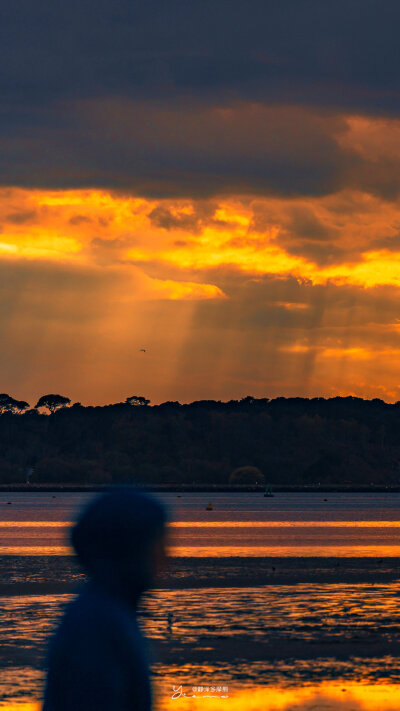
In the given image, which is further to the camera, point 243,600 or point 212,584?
point 212,584

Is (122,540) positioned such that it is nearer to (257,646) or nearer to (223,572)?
(257,646)

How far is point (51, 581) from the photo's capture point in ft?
160

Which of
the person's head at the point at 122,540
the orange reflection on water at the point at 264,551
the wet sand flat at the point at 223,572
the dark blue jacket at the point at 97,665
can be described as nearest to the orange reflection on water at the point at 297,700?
the person's head at the point at 122,540

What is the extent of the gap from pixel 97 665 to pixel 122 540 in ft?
1.86

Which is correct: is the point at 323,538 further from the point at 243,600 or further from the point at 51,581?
the point at 243,600

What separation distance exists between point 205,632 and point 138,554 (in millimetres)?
26816

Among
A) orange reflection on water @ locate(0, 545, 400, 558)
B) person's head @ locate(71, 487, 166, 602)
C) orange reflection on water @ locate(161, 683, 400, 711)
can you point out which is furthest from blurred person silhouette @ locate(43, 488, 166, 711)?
orange reflection on water @ locate(0, 545, 400, 558)

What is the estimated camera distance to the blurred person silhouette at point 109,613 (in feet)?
14.5

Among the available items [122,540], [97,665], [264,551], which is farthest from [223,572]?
[97,665]

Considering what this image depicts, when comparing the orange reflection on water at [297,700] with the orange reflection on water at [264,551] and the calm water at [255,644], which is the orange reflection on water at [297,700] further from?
the orange reflection on water at [264,551]

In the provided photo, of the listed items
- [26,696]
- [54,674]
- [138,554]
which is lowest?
[26,696]

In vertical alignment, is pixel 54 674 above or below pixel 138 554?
below

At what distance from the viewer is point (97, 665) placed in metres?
4.40

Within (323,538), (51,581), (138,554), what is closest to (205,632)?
(51,581)
